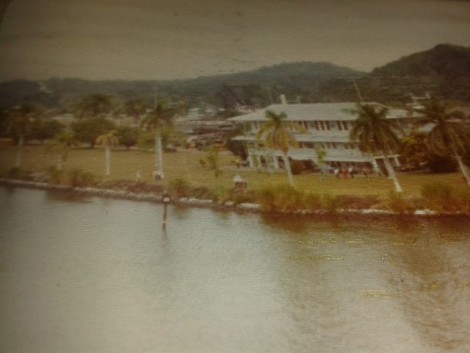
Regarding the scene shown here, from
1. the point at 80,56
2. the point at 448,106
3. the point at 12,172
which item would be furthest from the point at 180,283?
the point at 448,106

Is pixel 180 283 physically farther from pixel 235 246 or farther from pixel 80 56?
pixel 80 56

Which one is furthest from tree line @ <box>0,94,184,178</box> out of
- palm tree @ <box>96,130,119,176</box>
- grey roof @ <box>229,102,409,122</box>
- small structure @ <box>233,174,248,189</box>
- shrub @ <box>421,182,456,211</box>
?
shrub @ <box>421,182,456,211</box>

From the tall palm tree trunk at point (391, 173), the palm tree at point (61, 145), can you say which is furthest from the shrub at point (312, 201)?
the palm tree at point (61, 145)

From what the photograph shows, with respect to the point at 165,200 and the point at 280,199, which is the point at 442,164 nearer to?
the point at 280,199

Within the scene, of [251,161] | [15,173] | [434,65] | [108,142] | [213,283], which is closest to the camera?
[213,283]

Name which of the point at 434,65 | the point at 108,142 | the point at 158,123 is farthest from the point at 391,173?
the point at 108,142

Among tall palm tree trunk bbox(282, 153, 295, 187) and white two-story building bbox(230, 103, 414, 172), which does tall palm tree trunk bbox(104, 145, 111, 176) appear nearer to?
white two-story building bbox(230, 103, 414, 172)
